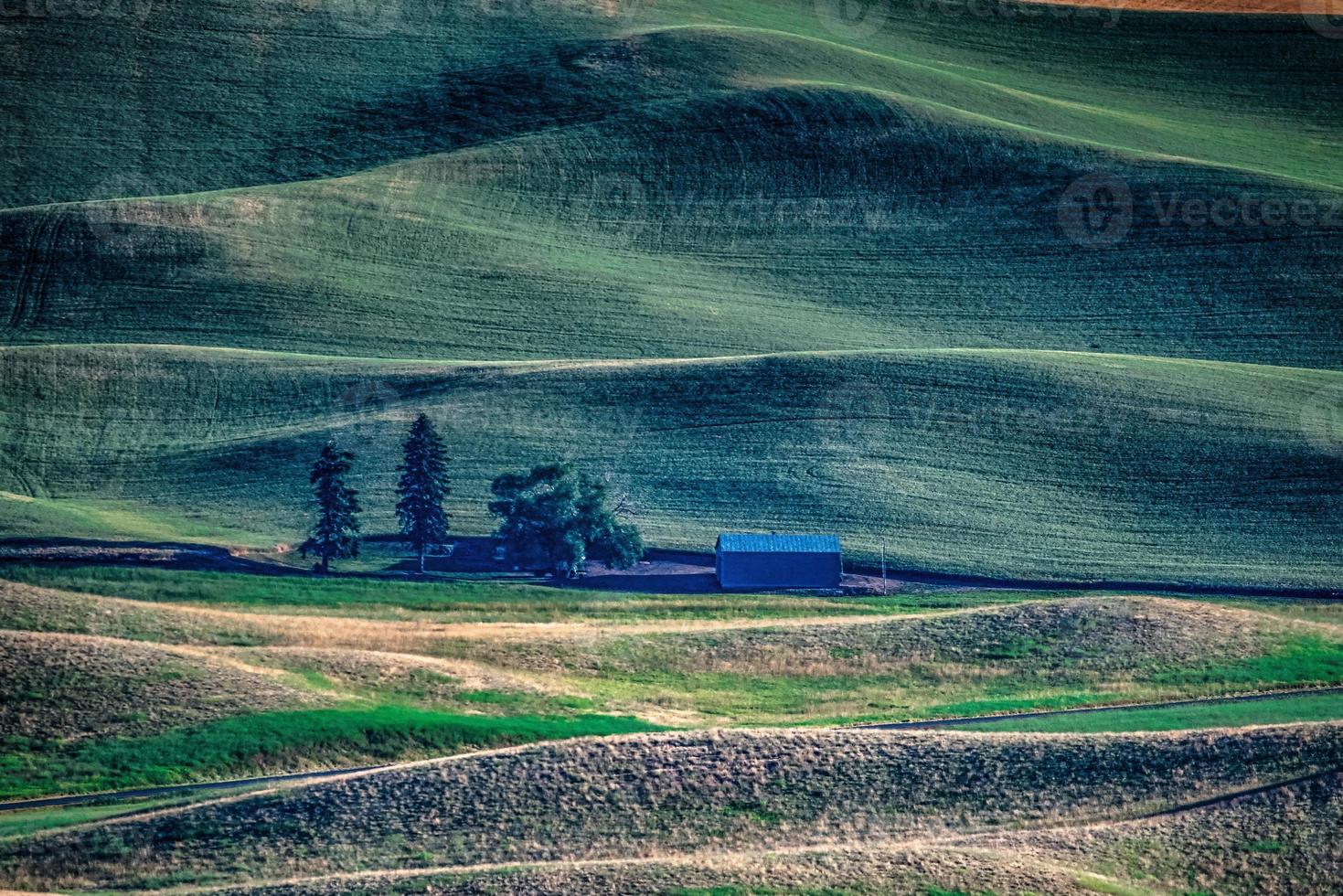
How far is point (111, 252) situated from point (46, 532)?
35.5 metres

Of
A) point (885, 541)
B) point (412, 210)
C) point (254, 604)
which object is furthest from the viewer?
point (412, 210)

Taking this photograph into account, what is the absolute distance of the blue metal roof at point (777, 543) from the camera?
59.0 meters

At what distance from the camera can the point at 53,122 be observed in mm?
108562

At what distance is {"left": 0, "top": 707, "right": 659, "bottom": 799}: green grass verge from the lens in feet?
121

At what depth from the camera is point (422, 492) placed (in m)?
60.7

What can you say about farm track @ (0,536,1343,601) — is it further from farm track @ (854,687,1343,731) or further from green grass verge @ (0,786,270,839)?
green grass verge @ (0,786,270,839)

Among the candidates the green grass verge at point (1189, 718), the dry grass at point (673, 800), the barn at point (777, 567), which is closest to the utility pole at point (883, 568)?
the barn at point (777, 567)

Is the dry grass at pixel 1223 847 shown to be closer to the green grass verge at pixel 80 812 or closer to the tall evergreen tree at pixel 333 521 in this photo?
the green grass verge at pixel 80 812

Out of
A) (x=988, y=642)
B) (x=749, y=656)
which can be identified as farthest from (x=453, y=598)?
(x=988, y=642)

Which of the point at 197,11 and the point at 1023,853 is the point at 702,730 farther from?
the point at 197,11

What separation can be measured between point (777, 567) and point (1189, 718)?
64.1ft

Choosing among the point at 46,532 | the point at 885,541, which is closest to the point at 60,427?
the point at 46,532

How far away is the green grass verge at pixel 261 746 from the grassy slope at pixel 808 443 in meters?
22.4

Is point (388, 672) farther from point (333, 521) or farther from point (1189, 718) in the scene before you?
point (1189, 718)
